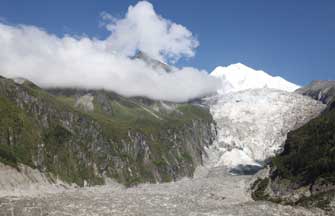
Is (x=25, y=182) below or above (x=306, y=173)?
above

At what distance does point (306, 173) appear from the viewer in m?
139

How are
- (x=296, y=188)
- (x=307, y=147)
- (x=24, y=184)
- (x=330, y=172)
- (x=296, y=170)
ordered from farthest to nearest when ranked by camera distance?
1. (x=24, y=184)
2. (x=307, y=147)
3. (x=296, y=170)
4. (x=296, y=188)
5. (x=330, y=172)

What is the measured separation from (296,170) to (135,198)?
164ft

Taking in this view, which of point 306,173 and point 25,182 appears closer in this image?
point 306,173

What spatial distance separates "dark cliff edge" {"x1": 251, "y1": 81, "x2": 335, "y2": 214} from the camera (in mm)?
123125

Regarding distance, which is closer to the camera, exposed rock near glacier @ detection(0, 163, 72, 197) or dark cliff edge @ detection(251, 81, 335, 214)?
dark cliff edge @ detection(251, 81, 335, 214)

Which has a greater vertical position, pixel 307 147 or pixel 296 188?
pixel 307 147

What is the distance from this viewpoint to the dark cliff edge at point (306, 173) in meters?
123

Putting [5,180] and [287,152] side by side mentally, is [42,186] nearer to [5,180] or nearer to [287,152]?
[5,180]

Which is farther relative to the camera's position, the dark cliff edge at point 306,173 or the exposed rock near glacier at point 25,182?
the exposed rock near glacier at point 25,182

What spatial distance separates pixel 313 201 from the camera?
117 meters

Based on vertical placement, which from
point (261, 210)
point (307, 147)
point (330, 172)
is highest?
point (307, 147)

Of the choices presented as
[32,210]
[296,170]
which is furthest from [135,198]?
[296,170]

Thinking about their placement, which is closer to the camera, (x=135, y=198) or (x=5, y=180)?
(x=135, y=198)
